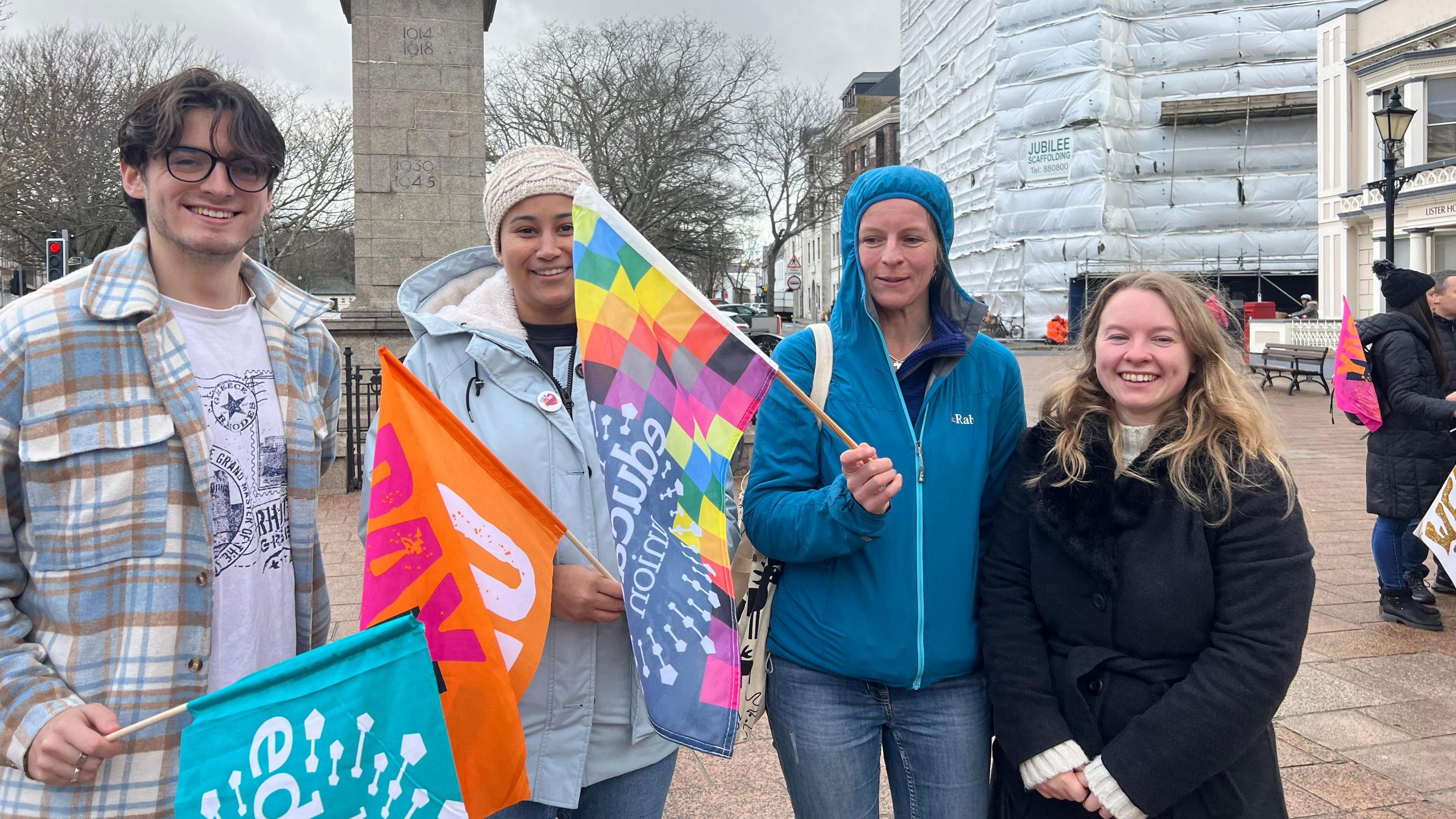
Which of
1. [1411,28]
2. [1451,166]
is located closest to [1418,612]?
[1451,166]

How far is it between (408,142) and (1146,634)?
10520mm

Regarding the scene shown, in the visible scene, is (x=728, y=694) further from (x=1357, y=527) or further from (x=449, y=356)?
(x=1357, y=527)

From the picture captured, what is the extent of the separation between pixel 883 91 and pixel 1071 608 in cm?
8493

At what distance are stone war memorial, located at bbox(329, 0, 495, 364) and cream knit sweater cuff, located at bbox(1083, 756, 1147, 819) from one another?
383 inches

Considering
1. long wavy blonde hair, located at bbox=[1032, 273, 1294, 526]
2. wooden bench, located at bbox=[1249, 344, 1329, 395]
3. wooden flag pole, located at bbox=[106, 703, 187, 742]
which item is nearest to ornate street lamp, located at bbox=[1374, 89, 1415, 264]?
wooden bench, located at bbox=[1249, 344, 1329, 395]

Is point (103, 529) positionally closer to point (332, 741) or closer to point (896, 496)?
point (332, 741)

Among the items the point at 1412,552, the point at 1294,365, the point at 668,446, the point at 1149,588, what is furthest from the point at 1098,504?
the point at 1294,365

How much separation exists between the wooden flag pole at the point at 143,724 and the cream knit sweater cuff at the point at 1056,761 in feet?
5.26

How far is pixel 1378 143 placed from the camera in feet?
78.2

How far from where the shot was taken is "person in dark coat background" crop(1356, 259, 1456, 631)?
5457 millimetres

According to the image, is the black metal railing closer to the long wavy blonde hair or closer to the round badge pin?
the round badge pin

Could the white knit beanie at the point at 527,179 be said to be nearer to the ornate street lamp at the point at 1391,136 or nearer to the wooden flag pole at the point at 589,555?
the wooden flag pole at the point at 589,555

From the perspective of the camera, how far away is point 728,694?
193cm

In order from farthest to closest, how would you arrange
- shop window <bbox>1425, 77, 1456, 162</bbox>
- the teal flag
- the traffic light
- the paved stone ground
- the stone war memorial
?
shop window <bbox>1425, 77, 1456, 162</bbox>, the traffic light, the stone war memorial, the paved stone ground, the teal flag
